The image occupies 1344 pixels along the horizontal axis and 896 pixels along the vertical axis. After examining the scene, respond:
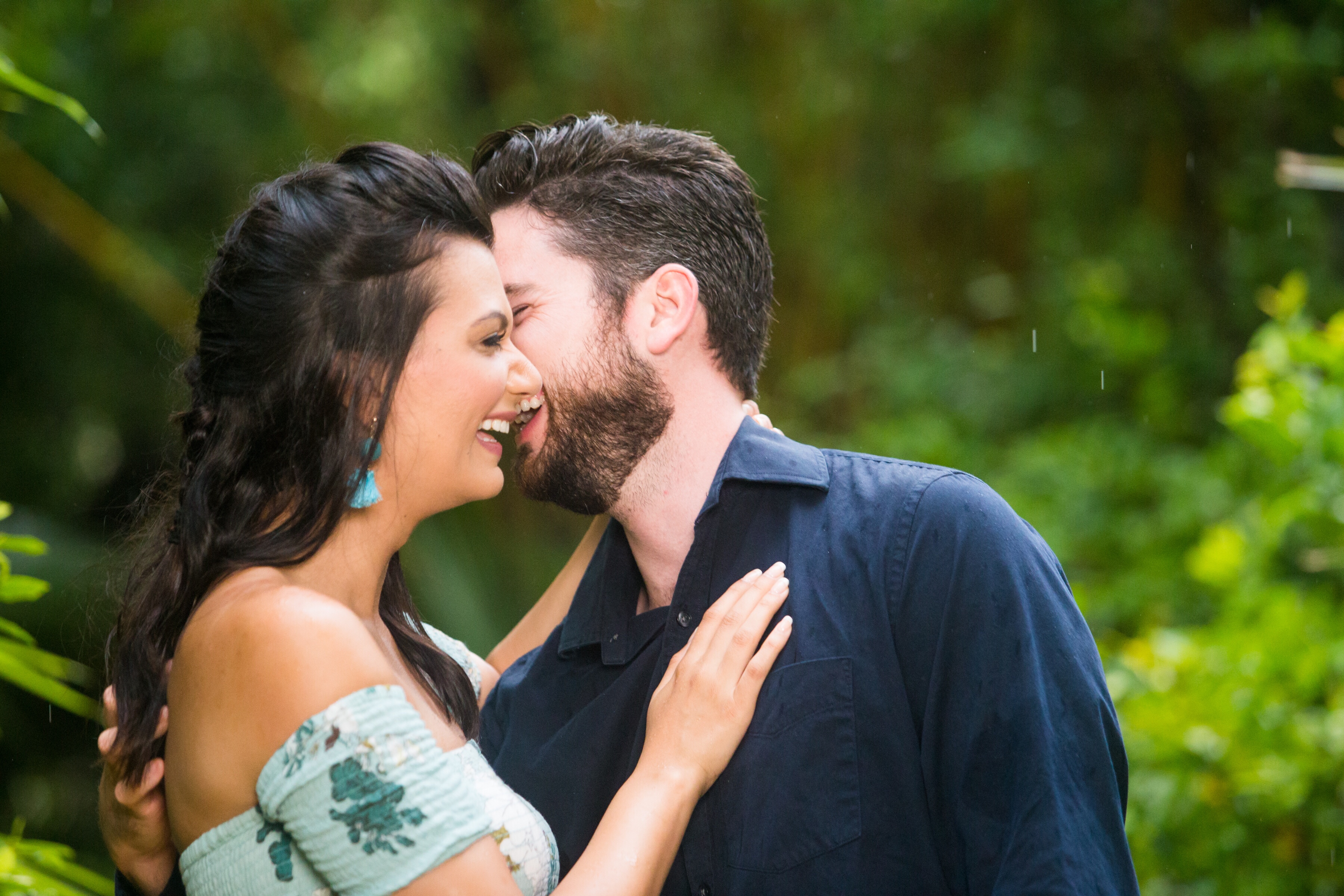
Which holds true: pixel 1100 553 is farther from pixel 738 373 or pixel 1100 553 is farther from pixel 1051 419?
pixel 738 373

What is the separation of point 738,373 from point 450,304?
0.62 m

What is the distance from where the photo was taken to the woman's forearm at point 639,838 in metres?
1.47

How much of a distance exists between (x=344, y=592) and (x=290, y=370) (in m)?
0.32

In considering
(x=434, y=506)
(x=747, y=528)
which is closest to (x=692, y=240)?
(x=747, y=528)

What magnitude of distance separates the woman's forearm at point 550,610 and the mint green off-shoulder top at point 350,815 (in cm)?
87

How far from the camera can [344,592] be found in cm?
166

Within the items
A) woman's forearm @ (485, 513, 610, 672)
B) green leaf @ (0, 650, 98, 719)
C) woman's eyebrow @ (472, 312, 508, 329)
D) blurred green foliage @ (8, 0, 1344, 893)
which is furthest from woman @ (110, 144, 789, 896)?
blurred green foliage @ (8, 0, 1344, 893)

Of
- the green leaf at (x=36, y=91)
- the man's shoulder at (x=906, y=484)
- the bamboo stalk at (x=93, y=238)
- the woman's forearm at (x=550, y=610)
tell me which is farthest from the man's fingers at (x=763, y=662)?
the bamboo stalk at (x=93, y=238)

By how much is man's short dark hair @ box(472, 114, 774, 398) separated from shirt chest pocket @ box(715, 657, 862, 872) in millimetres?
644

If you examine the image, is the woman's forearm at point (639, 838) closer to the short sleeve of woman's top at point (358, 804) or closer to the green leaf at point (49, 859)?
the short sleeve of woman's top at point (358, 804)

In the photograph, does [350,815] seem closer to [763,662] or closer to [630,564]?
[763,662]

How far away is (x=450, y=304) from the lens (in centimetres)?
164

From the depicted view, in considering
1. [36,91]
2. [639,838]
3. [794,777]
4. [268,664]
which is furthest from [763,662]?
[36,91]

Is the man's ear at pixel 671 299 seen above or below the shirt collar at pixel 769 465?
above
